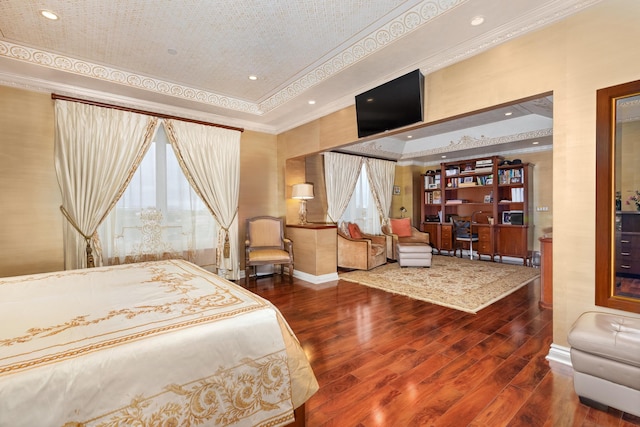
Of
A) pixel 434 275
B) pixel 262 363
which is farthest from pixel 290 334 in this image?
pixel 434 275

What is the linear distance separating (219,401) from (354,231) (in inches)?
212

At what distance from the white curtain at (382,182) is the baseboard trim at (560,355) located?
5.25 meters

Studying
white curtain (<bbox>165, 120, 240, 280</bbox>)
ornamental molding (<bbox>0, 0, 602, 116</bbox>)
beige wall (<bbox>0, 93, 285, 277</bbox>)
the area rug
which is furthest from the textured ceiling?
the area rug

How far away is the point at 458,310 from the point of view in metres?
3.42

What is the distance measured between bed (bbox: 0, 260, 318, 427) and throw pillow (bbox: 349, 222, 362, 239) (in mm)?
4786

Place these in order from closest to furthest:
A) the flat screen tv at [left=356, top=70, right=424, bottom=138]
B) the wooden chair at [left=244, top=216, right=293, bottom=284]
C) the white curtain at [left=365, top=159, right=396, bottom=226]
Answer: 1. the flat screen tv at [left=356, top=70, right=424, bottom=138]
2. the wooden chair at [left=244, top=216, right=293, bottom=284]
3. the white curtain at [left=365, top=159, right=396, bottom=226]

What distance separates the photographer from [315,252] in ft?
15.9

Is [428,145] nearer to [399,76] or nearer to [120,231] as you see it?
[399,76]

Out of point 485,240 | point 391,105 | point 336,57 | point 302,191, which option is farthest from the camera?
point 485,240

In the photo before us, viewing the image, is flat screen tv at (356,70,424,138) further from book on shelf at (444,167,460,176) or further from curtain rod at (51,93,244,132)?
book on shelf at (444,167,460,176)

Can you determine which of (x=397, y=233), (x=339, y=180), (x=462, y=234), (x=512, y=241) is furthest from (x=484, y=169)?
(x=339, y=180)

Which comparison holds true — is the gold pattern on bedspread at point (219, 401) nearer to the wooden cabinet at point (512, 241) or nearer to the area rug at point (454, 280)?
the area rug at point (454, 280)

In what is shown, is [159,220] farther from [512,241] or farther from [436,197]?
[512,241]

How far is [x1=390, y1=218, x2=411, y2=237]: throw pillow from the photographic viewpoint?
7145mm
